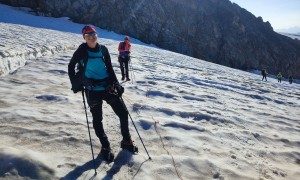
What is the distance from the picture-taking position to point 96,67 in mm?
5062

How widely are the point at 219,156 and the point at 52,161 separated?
127 inches

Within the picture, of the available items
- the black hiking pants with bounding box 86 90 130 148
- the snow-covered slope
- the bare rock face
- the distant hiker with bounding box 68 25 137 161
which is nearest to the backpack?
the distant hiker with bounding box 68 25 137 161

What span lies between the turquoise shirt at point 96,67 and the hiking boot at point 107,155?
1.10m

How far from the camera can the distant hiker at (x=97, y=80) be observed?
16.0 ft

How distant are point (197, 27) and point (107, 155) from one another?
226 ft

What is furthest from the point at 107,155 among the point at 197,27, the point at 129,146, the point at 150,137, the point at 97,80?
the point at 197,27

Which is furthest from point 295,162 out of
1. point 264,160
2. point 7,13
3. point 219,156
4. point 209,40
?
point 209,40

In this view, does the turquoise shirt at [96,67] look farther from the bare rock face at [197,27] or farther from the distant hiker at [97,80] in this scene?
the bare rock face at [197,27]

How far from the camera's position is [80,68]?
16.4ft

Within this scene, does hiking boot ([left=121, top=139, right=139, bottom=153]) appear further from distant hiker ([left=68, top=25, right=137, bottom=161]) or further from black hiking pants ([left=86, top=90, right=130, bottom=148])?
black hiking pants ([left=86, top=90, right=130, bottom=148])

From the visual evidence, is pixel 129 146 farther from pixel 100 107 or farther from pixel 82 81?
pixel 82 81

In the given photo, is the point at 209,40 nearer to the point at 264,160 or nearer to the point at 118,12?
the point at 118,12

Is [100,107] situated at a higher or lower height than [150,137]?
higher

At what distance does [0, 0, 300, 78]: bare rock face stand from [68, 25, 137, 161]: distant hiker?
2124 inches
